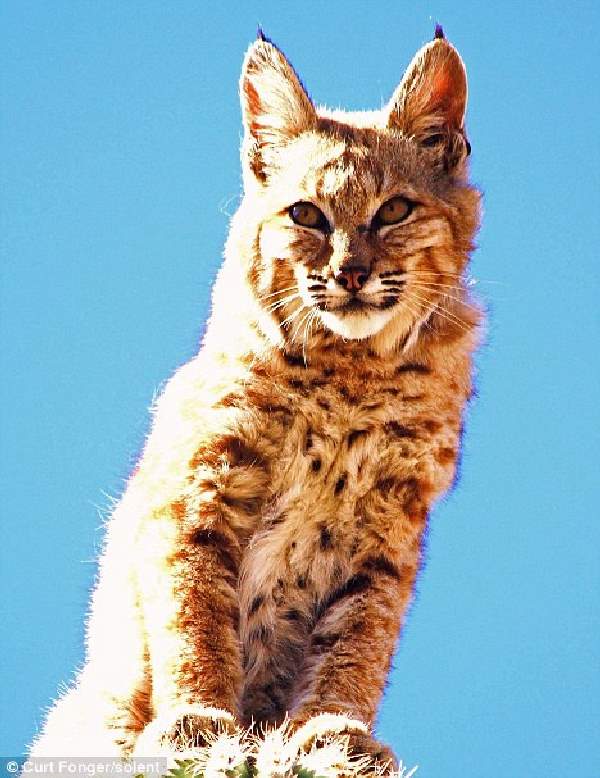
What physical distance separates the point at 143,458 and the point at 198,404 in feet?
1.92

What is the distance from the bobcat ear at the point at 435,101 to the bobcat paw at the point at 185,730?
2.95m

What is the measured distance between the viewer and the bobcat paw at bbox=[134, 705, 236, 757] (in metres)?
4.88

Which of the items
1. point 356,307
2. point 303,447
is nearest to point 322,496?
point 303,447

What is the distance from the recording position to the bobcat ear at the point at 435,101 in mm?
6461

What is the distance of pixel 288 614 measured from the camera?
576 centimetres

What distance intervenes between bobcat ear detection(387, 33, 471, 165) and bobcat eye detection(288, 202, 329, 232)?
698mm

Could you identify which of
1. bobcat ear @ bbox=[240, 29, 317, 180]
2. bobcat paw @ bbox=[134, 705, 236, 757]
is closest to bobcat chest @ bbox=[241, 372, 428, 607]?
bobcat paw @ bbox=[134, 705, 236, 757]

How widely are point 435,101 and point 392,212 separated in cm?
73

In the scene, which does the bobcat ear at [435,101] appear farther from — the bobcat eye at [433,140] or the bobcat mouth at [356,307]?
the bobcat mouth at [356,307]

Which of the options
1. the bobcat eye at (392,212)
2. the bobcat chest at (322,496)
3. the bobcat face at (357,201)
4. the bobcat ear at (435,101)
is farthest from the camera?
the bobcat ear at (435,101)

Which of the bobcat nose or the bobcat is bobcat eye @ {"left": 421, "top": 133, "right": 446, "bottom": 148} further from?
the bobcat nose

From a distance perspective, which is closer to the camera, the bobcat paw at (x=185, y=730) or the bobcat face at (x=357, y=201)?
the bobcat paw at (x=185, y=730)

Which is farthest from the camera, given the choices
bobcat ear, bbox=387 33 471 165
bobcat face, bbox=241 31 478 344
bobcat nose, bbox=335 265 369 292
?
bobcat ear, bbox=387 33 471 165

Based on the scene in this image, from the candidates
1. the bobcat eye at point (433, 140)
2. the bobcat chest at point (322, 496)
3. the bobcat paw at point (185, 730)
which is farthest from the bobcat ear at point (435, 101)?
the bobcat paw at point (185, 730)
